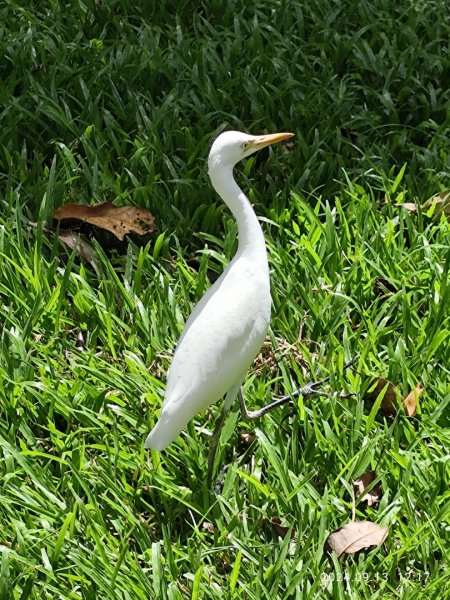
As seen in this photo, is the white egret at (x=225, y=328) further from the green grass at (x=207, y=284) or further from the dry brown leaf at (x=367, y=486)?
the dry brown leaf at (x=367, y=486)

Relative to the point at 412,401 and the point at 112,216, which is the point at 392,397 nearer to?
the point at 412,401

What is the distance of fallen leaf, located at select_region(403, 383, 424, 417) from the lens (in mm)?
3525

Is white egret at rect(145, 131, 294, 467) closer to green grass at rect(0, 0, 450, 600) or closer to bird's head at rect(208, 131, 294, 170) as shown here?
bird's head at rect(208, 131, 294, 170)

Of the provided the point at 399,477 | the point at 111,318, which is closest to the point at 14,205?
the point at 111,318

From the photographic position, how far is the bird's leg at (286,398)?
11.3 feet

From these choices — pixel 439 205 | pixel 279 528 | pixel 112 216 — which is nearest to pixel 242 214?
pixel 279 528

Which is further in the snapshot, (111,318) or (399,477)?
(111,318)

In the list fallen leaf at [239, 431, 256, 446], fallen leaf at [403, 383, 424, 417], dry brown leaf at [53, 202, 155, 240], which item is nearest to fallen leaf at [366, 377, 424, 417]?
fallen leaf at [403, 383, 424, 417]

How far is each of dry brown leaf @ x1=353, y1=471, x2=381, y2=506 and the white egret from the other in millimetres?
477

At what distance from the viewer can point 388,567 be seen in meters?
3.07

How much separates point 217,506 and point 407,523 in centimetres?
59

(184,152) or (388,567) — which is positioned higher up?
(184,152)

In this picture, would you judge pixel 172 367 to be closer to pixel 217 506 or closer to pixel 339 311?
pixel 217 506

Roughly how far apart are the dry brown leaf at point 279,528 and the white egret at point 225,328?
0.38 m
